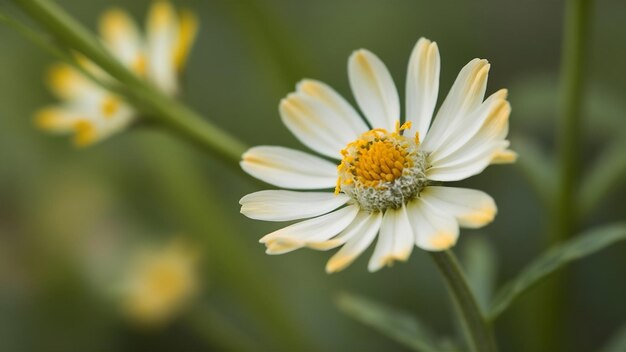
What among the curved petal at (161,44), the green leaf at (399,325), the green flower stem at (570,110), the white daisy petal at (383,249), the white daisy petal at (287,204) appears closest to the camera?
the white daisy petal at (383,249)

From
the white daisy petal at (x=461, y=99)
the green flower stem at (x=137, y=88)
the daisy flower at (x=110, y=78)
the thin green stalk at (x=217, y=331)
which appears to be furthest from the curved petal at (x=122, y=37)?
the white daisy petal at (x=461, y=99)

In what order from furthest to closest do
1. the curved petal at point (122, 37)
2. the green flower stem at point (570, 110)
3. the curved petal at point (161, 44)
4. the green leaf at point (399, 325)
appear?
the curved petal at point (122, 37)
the curved petal at point (161, 44)
the green flower stem at point (570, 110)
the green leaf at point (399, 325)

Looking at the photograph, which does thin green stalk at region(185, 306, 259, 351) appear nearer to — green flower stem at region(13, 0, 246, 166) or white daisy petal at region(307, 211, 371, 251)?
green flower stem at region(13, 0, 246, 166)

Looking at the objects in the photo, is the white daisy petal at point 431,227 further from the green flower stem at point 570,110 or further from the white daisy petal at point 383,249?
the green flower stem at point 570,110

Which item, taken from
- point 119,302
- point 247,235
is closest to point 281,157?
point 119,302

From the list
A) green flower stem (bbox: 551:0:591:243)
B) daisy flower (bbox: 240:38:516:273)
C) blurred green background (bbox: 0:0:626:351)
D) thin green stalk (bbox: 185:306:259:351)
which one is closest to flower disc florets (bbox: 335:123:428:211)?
daisy flower (bbox: 240:38:516:273)
